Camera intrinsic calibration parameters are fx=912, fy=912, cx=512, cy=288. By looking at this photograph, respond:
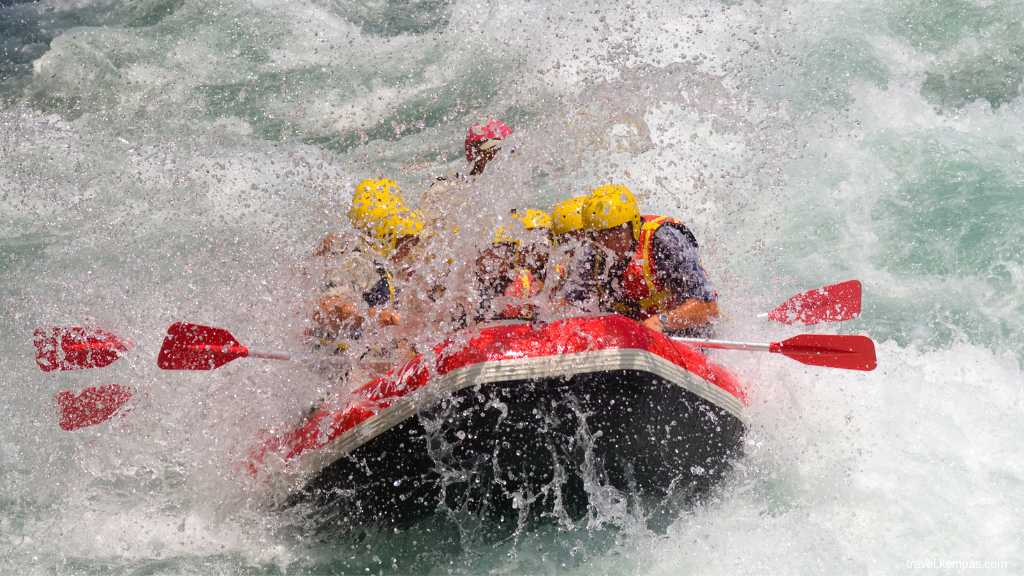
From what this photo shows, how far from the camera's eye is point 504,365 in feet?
11.3

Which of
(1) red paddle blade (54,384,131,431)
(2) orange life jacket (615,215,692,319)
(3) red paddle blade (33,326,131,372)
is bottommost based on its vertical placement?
(1) red paddle blade (54,384,131,431)

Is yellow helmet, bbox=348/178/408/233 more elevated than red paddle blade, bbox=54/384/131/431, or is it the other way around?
yellow helmet, bbox=348/178/408/233

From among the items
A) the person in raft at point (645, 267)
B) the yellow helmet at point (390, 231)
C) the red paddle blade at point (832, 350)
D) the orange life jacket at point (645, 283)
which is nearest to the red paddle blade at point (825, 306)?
the red paddle blade at point (832, 350)

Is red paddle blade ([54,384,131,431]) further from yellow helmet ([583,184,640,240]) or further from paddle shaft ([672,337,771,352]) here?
paddle shaft ([672,337,771,352])

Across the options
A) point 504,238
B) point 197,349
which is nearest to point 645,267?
point 504,238

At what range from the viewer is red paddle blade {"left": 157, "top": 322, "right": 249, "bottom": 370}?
3.96m

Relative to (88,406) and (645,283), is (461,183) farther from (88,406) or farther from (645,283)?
(88,406)

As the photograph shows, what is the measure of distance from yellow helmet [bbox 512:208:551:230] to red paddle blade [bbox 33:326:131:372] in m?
1.98

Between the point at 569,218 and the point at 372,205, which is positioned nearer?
the point at 569,218

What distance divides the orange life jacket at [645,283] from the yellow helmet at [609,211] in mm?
93

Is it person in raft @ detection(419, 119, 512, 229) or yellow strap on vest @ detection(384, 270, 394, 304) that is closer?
yellow strap on vest @ detection(384, 270, 394, 304)

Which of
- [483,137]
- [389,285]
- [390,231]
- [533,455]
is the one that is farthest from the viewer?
[483,137]

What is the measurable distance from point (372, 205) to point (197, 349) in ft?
3.28

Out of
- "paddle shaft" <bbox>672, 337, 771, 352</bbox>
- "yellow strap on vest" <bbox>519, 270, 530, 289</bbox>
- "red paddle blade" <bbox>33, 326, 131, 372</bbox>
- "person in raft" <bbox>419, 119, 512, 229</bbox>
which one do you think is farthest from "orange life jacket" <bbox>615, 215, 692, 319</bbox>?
"red paddle blade" <bbox>33, 326, 131, 372</bbox>
